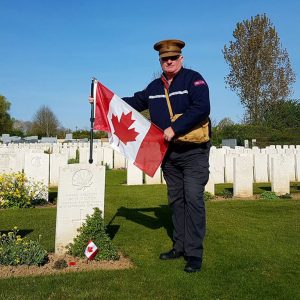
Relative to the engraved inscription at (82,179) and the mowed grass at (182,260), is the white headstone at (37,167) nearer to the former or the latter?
the mowed grass at (182,260)

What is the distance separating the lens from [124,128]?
213 inches

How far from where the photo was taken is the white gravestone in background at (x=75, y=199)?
5.11 meters

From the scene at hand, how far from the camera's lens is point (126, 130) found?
541cm

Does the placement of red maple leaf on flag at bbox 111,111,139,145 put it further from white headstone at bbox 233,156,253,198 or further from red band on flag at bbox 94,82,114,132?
white headstone at bbox 233,156,253,198

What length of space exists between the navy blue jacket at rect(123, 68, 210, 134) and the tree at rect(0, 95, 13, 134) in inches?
2421

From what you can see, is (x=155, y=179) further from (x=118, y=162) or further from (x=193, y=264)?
(x=193, y=264)

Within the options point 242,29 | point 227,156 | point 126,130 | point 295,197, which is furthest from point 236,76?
point 126,130

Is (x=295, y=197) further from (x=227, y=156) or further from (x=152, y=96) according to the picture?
(x=152, y=96)

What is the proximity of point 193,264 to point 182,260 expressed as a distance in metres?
0.42

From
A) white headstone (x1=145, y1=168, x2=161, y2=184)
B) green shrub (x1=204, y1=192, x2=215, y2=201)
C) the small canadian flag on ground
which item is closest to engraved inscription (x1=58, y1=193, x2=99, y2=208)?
the small canadian flag on ground

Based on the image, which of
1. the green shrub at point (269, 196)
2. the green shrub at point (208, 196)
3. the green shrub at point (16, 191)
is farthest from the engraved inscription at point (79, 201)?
the green shrub at point (269, 196)

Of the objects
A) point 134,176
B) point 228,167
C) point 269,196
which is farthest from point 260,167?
point 134,176

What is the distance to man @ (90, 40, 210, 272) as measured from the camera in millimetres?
4625

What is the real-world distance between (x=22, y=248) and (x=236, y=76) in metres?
36.8
